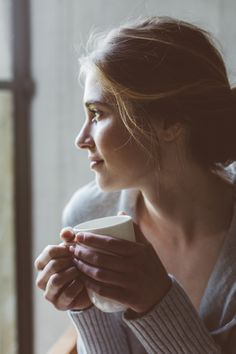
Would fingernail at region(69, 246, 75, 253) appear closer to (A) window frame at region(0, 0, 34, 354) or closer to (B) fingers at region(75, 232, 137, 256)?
(B) fingers at region(75, 232, 137, 256)

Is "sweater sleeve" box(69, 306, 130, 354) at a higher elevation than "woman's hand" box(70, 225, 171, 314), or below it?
below

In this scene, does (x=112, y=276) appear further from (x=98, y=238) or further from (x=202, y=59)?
(x=202, y=59)

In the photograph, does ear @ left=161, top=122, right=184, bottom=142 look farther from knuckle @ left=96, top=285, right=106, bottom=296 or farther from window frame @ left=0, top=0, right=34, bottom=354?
window frame @ left=0, top=0, right=34, bottom=354

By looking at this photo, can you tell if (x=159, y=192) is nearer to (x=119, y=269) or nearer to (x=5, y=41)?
(x=119, y=269)

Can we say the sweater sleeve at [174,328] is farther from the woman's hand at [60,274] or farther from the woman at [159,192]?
the woman's hand at [60,274]

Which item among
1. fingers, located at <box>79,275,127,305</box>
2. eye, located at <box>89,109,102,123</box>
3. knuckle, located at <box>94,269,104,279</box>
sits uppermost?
eye, located at <box>89,109,102,123</box>

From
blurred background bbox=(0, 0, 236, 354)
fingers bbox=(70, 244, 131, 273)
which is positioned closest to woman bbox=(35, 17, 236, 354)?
fingers bbox=(70, 244, 131, 273)

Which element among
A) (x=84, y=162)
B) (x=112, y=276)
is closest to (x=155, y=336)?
(x=112, y=276)

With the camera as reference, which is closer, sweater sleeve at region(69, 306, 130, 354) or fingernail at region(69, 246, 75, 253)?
fingernail at region(69, 246, 75, 253)

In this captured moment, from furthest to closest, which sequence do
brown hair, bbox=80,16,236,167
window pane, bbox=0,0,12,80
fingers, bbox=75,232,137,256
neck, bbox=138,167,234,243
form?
window pane, bbox=0,0,12,80
neck, bbox=138,167,234,243
brown hair, bbox=80,16,236,167
fingers, bbox=75,232,137,256

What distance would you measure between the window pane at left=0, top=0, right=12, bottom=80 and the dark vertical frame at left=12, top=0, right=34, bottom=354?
0.02 metres

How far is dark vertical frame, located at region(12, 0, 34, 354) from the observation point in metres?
1.58

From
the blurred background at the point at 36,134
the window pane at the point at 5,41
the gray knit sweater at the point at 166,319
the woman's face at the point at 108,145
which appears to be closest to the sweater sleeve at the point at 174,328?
the gray knit sweater at the point at 166,319

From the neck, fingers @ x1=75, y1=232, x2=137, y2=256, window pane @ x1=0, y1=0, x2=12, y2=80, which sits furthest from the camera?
window pane @ x1=0, y1=0, x2=12, y2=80
